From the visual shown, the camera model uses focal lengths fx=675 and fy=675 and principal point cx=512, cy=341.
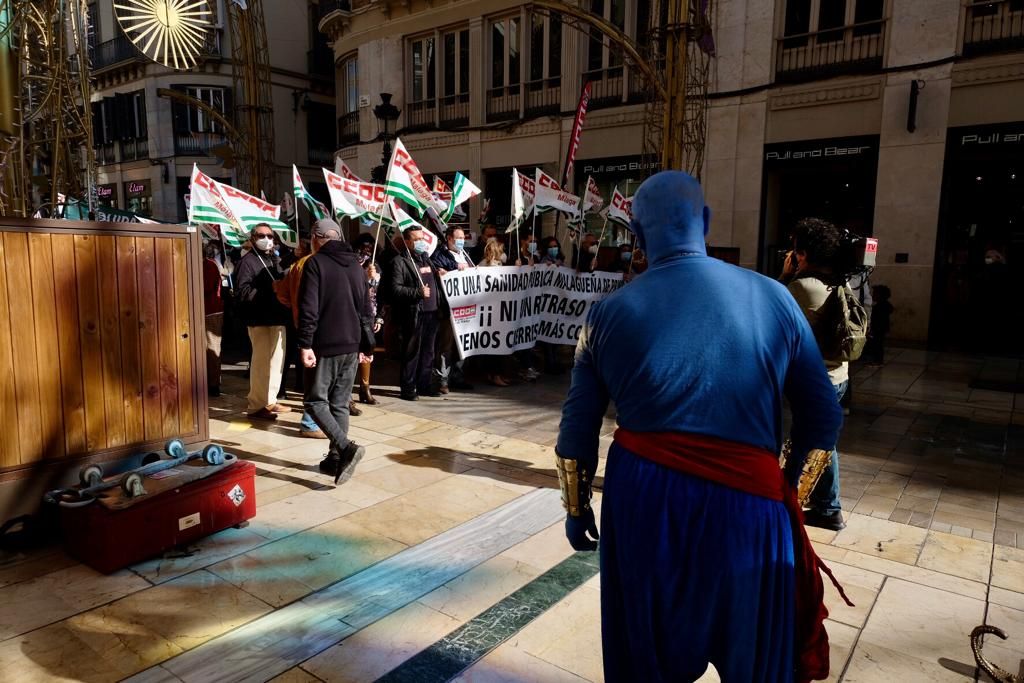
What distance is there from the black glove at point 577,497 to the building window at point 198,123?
94.5 feet

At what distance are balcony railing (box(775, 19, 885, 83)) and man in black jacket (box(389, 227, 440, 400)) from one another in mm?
10208

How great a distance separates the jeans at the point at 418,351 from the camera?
25.7 ft

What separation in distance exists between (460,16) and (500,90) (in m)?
2.57

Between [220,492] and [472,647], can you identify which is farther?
[220,492]

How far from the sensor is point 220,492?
405 centimetres

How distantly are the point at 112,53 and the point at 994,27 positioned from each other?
3200 centimetres

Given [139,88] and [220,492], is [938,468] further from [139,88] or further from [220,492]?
[139,88]

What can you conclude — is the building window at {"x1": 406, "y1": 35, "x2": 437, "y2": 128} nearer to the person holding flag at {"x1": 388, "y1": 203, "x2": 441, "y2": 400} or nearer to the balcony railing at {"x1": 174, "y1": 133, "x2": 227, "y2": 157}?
the balcony railing at {"x1": 174, "y1": 133, "x2": 227, "y2": 157}

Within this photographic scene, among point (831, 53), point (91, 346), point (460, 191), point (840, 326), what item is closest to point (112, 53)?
point (460, 191)

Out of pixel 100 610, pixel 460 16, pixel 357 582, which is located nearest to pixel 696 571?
pixel 357 582

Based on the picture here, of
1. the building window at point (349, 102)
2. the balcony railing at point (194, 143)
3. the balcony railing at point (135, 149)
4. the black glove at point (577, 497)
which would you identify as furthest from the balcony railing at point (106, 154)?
the black glove at point (577, 497)

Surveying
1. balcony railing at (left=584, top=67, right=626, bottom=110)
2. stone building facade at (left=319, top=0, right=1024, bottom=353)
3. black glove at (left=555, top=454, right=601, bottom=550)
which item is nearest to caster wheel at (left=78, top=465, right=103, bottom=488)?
black glove at (left=555, top=454, right=601, bottom=550)

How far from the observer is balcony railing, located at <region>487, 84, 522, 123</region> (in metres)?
18.9

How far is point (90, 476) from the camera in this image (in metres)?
3.95
